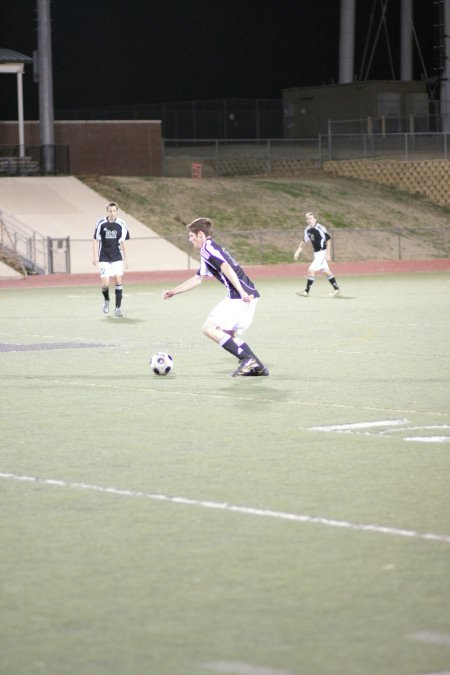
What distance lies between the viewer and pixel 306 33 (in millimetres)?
66750

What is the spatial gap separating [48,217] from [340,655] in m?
39.3

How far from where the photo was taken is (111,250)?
81.1 ft

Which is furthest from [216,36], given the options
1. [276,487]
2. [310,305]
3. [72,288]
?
[276,487]

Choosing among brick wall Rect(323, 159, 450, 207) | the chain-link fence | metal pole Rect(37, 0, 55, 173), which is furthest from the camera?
brick wall Rect(323, 159, 450, 207)

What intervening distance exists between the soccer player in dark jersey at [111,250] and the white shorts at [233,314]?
9.54 m

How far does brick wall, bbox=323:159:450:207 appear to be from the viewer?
55406 millimetres

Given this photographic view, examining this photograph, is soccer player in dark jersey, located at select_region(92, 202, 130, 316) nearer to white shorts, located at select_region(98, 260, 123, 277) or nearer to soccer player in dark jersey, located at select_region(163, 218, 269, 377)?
white shorts, located at select_region(98, 260, 123, 277)

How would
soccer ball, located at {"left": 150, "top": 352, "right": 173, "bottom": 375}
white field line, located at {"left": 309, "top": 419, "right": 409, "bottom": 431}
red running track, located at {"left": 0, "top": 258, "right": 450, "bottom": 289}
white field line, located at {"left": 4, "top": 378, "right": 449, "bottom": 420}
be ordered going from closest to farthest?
white field line, located at {"left": 309, "top": 419, "right": 409, "bottom": 431}, white field line, located at {"left": 4, "top": 378, "right": 449, "bottom": 420}, soccer ball, located at {"left": 150, "top": 352, "right": 173, "bottom": 375}, red running track, located at {"left": 0, "top": 258, "right": 450, "bottom": 289}

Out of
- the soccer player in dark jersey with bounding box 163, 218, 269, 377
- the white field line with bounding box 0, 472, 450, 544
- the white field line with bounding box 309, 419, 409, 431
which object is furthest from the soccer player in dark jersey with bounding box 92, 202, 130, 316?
the white field line with bounding box 0, 472, 450, 544

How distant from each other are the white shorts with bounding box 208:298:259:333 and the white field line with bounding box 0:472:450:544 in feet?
18.8

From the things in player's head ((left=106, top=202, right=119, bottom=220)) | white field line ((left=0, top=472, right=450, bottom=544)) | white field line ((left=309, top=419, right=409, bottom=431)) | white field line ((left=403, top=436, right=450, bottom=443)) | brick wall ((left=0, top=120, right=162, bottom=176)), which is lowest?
white field line ((left=309, top=419, right=409, bottom=431))

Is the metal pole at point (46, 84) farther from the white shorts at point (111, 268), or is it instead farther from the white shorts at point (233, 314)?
the white shorts at point (233, 314)

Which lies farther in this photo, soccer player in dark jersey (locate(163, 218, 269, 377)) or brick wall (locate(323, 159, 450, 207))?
brick wall (locate(323, 159, 450, 207))

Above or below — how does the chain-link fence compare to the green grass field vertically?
above
